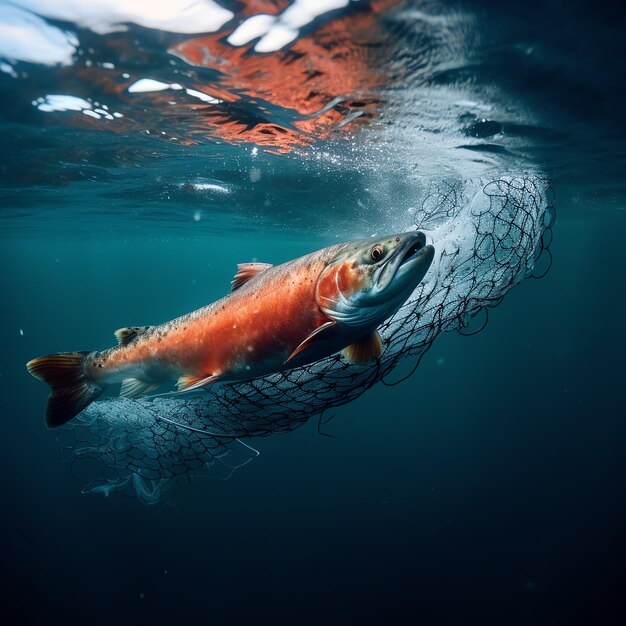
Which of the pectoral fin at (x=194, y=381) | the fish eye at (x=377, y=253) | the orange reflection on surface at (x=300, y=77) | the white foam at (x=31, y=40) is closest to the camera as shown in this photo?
the fish eye at (x=377, y=253)

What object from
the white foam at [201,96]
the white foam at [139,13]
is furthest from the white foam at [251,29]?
the white foam at [201,96]

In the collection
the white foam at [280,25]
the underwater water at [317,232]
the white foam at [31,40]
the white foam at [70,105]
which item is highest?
the white foam at [31,40]

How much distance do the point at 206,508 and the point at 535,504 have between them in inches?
701

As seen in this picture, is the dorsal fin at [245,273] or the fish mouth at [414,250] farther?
the dorsal fin at [245,273]

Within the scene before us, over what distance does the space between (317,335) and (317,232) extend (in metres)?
28.1

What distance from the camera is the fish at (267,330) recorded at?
2732 mm

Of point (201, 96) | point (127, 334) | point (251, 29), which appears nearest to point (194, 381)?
point (127, 334)

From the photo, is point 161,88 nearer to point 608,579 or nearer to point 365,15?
point 365,15

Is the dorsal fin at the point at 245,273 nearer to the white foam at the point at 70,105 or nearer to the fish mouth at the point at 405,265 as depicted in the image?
the fish mouth at the point at 405,265

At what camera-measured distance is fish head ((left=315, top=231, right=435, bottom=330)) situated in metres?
2.63

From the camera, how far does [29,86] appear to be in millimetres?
7871

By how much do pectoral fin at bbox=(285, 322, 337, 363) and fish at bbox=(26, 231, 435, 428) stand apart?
0.01m

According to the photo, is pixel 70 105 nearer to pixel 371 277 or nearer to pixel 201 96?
pixel 201 96

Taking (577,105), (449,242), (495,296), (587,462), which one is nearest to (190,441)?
(495,296)
